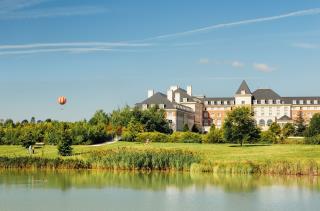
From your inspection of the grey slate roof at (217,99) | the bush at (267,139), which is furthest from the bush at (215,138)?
the grey slate roof at (217,99)

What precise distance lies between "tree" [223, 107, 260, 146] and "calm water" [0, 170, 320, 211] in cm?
1950

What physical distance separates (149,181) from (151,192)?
204 inches

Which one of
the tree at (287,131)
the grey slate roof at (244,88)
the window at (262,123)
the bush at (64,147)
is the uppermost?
the grey slate roof at (244,88)

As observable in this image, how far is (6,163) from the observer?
44.4 meters

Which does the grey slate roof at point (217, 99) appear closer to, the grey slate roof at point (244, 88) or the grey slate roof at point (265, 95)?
the grey slate roof at point (244, 88)

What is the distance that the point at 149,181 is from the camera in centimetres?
3522

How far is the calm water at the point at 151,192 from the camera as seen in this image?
25.0 metres

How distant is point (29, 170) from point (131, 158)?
8.06 metres

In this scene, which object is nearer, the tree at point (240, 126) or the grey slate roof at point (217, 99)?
the tree at point (240, 126)

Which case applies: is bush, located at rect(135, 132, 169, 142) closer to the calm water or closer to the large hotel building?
the calm water

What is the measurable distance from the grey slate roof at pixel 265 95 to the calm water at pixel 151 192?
7079 centimetres

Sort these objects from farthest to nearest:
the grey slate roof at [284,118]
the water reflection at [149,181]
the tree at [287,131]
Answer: the grey slate roof at [284,118], the tree at [287,131], the water reflection at [149,181]

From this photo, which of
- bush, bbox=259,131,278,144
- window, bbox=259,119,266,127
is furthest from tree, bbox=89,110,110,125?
window, bbox=259,119,266,127

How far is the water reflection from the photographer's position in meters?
32.4
